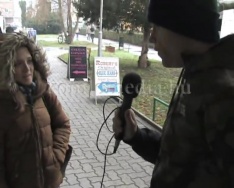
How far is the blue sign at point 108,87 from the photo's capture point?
27.3ft

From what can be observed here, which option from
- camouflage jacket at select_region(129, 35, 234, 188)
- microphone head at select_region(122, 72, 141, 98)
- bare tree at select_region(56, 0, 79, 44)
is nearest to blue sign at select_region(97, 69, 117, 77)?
microphone head at select_region(122, 72, 141, 98)

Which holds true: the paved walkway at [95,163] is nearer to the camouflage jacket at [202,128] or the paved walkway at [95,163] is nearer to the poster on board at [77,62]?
the camouflage jacket at [202,128]

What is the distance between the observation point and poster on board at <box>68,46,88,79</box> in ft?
37.1

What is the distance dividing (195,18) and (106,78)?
7356 mm

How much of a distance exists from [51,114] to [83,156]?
2855 millimetres

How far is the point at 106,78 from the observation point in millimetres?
8391

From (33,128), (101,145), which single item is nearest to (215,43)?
(33,128)

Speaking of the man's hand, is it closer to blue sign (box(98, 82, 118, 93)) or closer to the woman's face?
the woman's face

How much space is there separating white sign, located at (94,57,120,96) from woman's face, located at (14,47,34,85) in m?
6.12

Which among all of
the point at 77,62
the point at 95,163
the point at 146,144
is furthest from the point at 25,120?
the point at 77,62

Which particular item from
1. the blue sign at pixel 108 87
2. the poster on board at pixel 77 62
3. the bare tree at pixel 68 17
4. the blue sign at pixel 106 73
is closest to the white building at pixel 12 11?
the bare tree at pixel 68 17

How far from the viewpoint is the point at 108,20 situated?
14.0 meters

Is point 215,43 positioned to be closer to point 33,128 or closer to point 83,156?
point 33,128

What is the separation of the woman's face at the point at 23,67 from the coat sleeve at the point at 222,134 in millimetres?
1518
